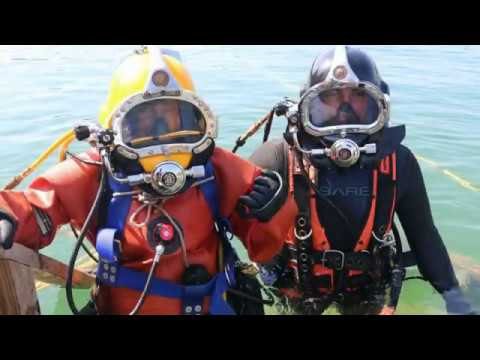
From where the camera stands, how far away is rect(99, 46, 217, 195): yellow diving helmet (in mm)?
1773

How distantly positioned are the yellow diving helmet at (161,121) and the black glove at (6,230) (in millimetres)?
434

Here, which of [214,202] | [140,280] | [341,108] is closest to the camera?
[140,280]

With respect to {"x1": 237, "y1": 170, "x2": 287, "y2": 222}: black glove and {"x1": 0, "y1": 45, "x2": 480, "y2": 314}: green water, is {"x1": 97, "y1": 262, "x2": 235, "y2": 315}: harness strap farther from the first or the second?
{"x1": 0, "y1": 45, "x2": 480, "y2": 314}: green water

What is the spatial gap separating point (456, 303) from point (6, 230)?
1.99 metres

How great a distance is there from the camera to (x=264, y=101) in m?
8.70

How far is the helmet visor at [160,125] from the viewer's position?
182 centimetres

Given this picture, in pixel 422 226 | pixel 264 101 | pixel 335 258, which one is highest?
pixel 422 226

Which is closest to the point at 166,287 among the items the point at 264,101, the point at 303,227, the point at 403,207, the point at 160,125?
the point at 160,125

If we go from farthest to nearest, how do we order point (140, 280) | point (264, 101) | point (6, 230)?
point (264, 101), point (140, 280), point (6, 230)

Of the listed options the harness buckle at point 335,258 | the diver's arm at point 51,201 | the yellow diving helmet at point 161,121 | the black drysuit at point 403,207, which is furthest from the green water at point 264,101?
the harness buckle at point 335,258

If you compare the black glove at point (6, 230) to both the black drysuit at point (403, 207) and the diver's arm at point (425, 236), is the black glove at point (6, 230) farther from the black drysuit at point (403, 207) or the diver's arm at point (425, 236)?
the diver's arm at point (425, 236)

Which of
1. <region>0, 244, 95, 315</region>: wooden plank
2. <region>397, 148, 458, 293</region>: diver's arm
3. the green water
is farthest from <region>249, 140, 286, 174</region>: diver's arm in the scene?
<region>0, 244, 95, 315</region>: wooden plank

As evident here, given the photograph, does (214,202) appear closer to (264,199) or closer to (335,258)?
(264,199)

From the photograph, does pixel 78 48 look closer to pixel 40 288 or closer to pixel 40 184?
pixel 40 288
